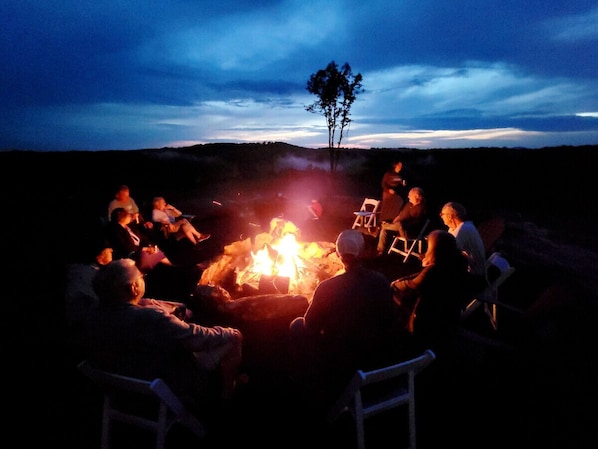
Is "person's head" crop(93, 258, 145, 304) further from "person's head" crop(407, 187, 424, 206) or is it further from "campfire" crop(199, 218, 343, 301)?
"person's head" crop(407, 187, 424, 206)

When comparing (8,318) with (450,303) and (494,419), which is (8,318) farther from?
(494,419)

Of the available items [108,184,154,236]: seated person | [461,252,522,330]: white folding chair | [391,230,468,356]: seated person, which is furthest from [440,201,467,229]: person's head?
[108,184,154,236]: seated person

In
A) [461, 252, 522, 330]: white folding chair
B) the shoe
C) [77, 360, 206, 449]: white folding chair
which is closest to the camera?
[77, 360, 206, 449]: white folding chair

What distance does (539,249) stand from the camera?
7211 mm

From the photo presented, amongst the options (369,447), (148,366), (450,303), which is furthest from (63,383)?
(450,303)

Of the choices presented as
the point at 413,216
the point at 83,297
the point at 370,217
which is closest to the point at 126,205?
the point at 83,297

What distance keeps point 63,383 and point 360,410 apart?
288cm

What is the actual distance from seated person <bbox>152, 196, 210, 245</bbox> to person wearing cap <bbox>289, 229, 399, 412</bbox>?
5192 mm

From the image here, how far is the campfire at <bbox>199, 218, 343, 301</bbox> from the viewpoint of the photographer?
476 cm

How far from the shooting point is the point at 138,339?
2.11 m

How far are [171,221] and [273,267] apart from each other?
305cm

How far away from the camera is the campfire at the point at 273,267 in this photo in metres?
4.76

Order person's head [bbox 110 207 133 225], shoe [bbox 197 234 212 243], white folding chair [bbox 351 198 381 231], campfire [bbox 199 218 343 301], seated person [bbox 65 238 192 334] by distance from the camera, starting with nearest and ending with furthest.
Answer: seated person [bbox 65 238 192 334]
campfire [bbox 199 218 343 301]
person's head [bbox 110 207 133 225]
shoe [bbox 197 234 212 243]
white folding chair [bbox 351 198 381 231]

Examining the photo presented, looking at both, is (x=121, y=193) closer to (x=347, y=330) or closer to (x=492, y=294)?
(x=347, y=330)
